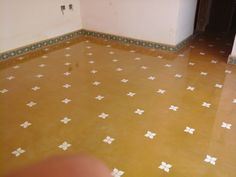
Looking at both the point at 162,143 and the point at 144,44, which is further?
the point at 144,44

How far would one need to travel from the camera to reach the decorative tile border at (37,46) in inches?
190

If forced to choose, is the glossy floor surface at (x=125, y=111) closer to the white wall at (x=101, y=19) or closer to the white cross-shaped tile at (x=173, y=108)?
the white cross-shaped tile at (x=173, y=108)

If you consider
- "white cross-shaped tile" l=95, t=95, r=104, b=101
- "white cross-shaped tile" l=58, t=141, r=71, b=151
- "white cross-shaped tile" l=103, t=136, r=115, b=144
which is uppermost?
"white cross-shaped tile" l=95, t=95, r=104, b=101

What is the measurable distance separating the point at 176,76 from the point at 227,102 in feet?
3.26

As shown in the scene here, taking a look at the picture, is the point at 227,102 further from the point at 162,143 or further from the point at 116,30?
the point at 116,30

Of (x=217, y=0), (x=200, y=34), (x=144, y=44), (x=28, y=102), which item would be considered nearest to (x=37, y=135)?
(x=28, y=102)

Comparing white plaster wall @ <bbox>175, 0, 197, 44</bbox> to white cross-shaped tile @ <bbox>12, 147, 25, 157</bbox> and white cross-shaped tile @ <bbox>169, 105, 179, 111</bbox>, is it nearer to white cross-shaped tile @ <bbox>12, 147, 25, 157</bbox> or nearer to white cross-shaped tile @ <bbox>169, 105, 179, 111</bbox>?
white cross-shaped tile @ <bbox>169, 105, 179, 111</bbox>

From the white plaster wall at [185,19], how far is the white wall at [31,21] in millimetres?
2535

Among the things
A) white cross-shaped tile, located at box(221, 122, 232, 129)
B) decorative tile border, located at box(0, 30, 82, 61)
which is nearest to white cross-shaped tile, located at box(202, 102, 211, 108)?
white cross-shaped tile, located at box(221, 122, 232, 129)

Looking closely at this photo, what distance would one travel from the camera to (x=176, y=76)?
4.20 metres

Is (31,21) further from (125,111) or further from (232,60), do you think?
(232,60)

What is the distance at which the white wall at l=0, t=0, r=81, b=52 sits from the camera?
4.67 meters

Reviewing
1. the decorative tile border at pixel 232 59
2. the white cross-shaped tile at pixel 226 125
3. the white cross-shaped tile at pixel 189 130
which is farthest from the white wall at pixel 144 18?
the white cross-shaped tile at pixel 189 130

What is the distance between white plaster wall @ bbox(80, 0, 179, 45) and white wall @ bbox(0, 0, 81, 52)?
484 mm
